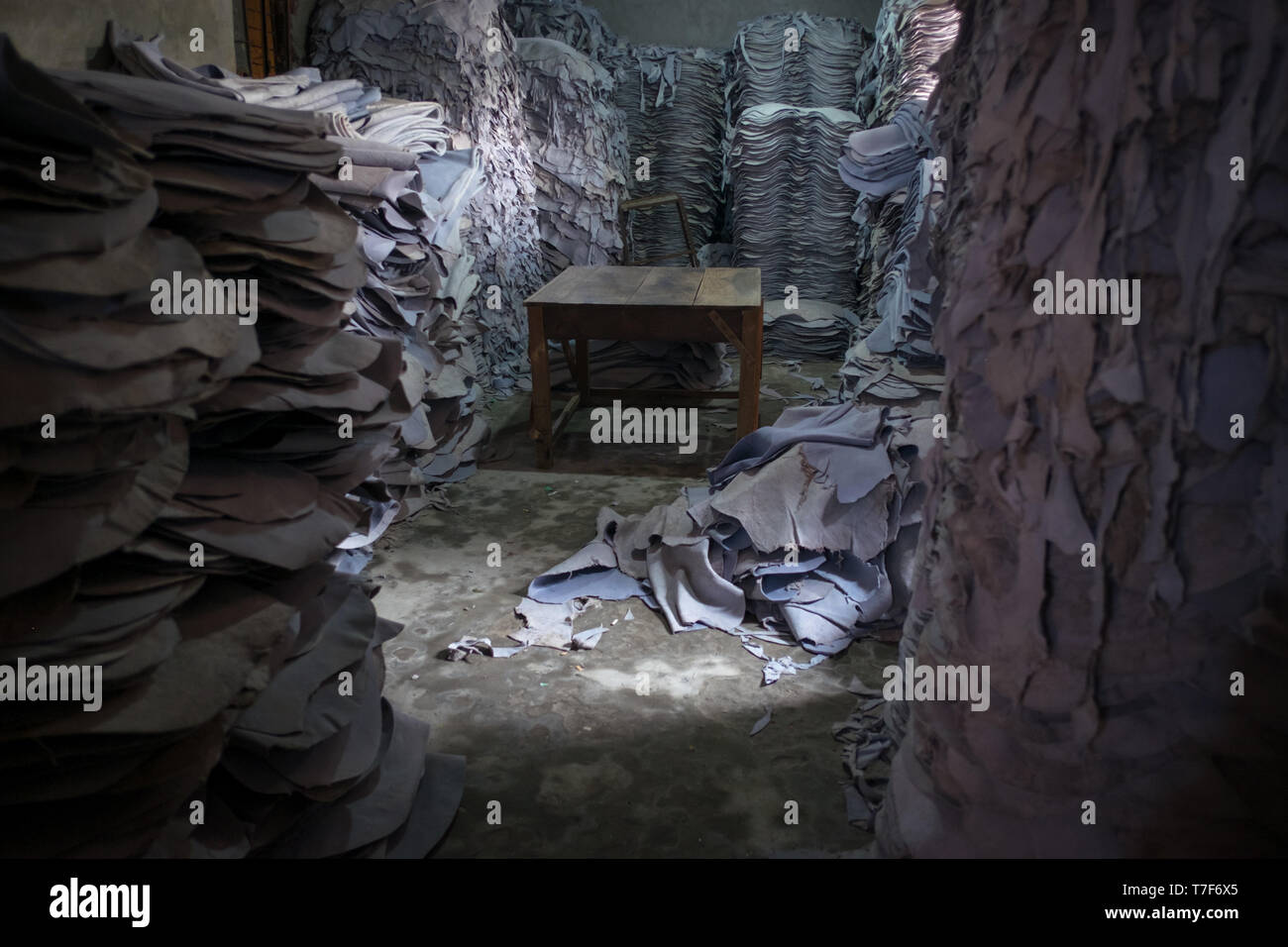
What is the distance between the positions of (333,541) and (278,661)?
24cm

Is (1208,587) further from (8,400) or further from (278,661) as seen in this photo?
(8,400)

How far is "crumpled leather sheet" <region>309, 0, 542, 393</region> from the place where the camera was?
4559mm

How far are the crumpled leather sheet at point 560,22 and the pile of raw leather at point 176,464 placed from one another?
5.57 meters

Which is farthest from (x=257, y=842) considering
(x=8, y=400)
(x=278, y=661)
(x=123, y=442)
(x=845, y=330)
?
(x=845, y=330)

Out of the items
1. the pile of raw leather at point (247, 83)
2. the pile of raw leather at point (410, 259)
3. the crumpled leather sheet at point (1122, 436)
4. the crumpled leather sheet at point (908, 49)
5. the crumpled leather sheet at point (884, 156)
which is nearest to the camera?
the crumpled leather sheet at point (1122, 436)

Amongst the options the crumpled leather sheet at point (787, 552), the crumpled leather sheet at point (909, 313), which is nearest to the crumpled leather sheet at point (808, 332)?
the crumpled leather sheet at point (909, 313)

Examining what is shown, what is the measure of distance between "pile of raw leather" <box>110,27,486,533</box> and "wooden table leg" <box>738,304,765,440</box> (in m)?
1.35

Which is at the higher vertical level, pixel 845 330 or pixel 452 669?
pixel 845 330

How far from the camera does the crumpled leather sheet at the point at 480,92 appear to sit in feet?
15.0

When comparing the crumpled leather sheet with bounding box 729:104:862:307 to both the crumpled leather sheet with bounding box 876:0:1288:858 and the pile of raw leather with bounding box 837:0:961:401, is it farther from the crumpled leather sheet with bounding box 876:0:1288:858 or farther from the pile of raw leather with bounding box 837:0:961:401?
the crumpled leather sheet with bounding box 876:0:1288:858

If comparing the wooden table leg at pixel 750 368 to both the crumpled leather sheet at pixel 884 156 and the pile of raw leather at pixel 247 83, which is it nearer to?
the crumpled leather sheet at pixel 884 156

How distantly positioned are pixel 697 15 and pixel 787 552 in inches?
257

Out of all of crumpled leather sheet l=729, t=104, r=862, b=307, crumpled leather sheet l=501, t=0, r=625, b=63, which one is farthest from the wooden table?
crumpled leather sheet l=501, t=0, r=625, b=63

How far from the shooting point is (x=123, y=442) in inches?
48.4
